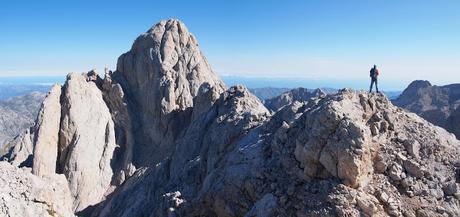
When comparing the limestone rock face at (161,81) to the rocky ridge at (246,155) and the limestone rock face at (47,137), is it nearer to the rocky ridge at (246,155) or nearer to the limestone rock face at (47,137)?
the rocky ridge at (246,155)

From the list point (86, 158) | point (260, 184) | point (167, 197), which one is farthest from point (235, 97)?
point (86, 158)

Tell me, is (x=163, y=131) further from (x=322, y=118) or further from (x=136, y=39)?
(x=322, y=118)

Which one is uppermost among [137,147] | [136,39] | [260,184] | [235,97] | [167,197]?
[136,39]

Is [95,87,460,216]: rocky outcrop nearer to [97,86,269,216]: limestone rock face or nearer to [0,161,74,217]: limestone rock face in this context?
[97,86,269,216]: limestone rock face

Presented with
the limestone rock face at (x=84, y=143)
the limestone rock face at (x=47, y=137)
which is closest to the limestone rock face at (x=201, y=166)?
the limestone rock face at (x=84, y=143)

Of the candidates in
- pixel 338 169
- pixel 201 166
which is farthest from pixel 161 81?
pixel 338 169

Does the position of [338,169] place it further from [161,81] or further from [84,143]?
[161,81]
